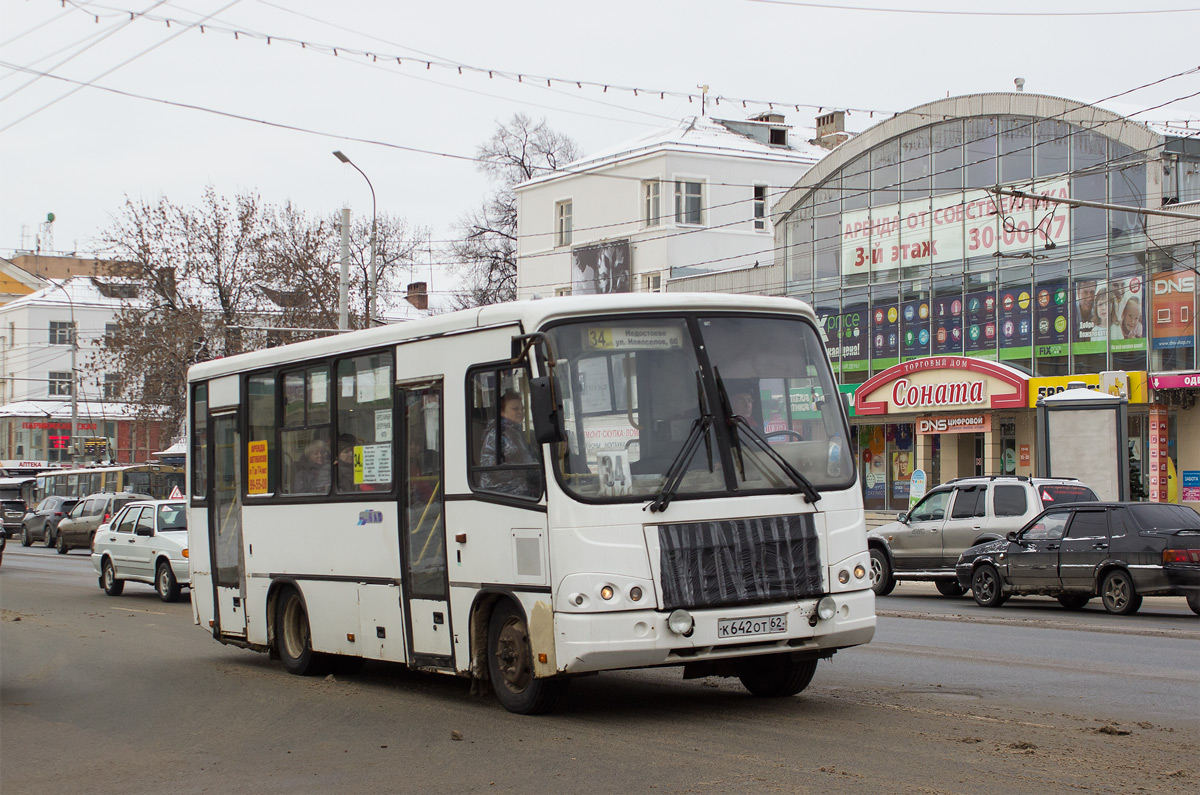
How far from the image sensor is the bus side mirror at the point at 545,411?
865cm

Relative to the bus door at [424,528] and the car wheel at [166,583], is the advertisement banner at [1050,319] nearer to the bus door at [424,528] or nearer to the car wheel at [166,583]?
the car wheel at [166,583]

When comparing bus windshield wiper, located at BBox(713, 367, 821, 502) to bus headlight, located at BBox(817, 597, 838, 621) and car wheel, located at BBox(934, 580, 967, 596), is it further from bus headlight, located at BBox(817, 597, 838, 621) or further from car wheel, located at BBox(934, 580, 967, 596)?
car wheel, located at BBox(934, 580, 967, 596)

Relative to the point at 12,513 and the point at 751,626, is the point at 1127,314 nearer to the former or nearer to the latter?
the point at 751,626

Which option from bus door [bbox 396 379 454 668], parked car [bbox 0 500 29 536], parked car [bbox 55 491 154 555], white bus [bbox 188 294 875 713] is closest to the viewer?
white bus [bbox 188 294 875 713]

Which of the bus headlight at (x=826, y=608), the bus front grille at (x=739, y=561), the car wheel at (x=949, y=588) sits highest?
the bus front grille at (x=739, y=561)

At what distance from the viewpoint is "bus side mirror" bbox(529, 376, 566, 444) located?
28.4ft

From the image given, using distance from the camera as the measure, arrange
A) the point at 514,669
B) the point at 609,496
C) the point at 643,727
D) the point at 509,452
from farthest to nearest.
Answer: the point at 514,669
the point at 509,452
the point at 643,727
the point at 609,496

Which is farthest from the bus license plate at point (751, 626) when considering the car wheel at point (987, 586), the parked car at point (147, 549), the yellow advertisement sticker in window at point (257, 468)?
the parked car at point (147, 549)

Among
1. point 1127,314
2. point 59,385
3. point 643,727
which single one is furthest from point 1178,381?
point 59,385

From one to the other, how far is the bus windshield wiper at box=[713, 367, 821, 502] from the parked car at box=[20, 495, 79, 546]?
44566 millimetres

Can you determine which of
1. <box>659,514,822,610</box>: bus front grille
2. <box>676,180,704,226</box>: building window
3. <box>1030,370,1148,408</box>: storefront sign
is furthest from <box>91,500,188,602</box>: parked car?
Result: <box>676,180,704,226</box>: building window

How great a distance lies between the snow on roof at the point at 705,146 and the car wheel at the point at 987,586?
3449 centimetres

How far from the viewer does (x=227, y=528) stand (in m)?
13.9

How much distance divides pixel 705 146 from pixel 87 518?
2626 centimetres
